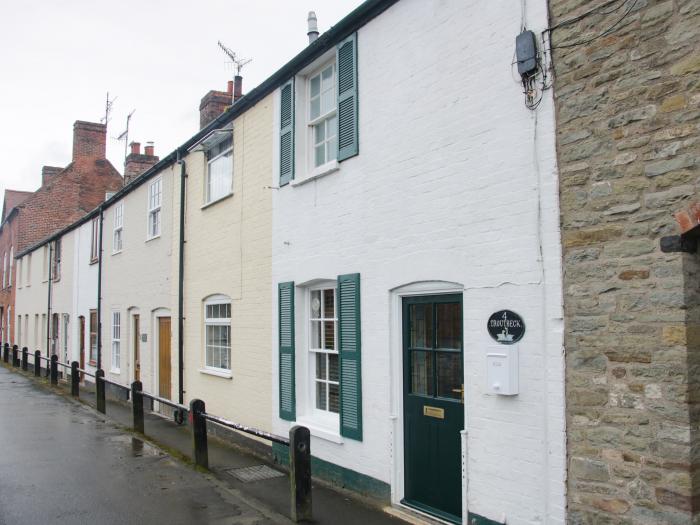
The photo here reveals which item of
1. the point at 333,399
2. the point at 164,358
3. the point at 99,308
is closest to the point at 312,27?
the point at 333,399

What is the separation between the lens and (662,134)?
462cm

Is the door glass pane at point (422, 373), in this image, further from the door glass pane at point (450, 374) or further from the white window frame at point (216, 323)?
the white window frame at point (216, 323)

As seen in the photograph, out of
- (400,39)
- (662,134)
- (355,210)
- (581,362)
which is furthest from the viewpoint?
(355,210)

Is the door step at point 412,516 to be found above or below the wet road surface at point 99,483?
above

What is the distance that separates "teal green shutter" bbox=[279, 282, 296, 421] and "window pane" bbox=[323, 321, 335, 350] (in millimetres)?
563

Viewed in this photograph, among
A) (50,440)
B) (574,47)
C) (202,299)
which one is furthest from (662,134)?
(50,440)

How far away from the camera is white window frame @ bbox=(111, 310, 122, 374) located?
17.9 m

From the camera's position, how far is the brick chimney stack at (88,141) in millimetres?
31531

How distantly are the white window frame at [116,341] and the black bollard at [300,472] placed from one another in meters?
12.6

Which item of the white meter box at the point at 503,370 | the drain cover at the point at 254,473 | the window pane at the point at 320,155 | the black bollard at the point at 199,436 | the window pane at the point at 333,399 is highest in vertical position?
the window pane at the point at 320,155

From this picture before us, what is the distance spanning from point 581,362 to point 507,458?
1.26 m

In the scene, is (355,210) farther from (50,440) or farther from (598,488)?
(50,440)

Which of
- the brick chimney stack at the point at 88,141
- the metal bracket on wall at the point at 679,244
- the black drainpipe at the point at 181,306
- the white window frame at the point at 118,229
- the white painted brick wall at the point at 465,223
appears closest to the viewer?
the metal bracket on wall at the point at 679,244

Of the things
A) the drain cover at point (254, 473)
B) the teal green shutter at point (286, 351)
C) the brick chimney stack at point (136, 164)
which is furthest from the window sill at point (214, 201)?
the brick chimney stack at point (136, 164)
